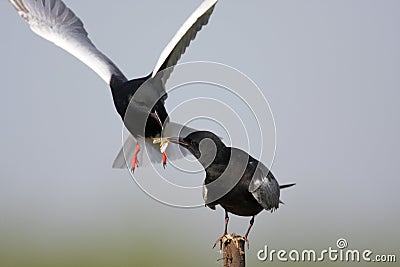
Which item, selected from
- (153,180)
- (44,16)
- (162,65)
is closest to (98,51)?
(44,16)

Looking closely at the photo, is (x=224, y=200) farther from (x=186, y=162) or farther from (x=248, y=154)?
(x=186, y=162)

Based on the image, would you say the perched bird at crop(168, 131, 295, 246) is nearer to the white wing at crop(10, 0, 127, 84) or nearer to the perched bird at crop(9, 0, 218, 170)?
the perched bird at crop(9, 0, 218, 170)

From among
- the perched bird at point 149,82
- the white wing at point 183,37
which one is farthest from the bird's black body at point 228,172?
the white wing at point 183,37

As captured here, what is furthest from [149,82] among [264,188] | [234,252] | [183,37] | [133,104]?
[234,252]

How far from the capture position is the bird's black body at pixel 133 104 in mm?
4660

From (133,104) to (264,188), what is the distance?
1.72 meters

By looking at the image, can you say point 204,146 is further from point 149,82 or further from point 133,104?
point 149,82

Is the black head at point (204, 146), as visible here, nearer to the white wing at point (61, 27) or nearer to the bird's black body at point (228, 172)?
the bird's black body at point (228, 172)

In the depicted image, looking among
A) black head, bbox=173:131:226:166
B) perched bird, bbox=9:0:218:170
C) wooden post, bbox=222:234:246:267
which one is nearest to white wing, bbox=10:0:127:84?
perched bird, bbox=9:0:218:170

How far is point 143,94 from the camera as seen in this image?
15.7 ft

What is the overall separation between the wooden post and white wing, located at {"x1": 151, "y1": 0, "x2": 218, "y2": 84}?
1.90 m

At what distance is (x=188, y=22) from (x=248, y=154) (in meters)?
1.60

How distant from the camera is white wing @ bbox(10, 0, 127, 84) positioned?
587 cm

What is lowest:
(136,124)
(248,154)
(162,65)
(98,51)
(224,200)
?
(224,200)
